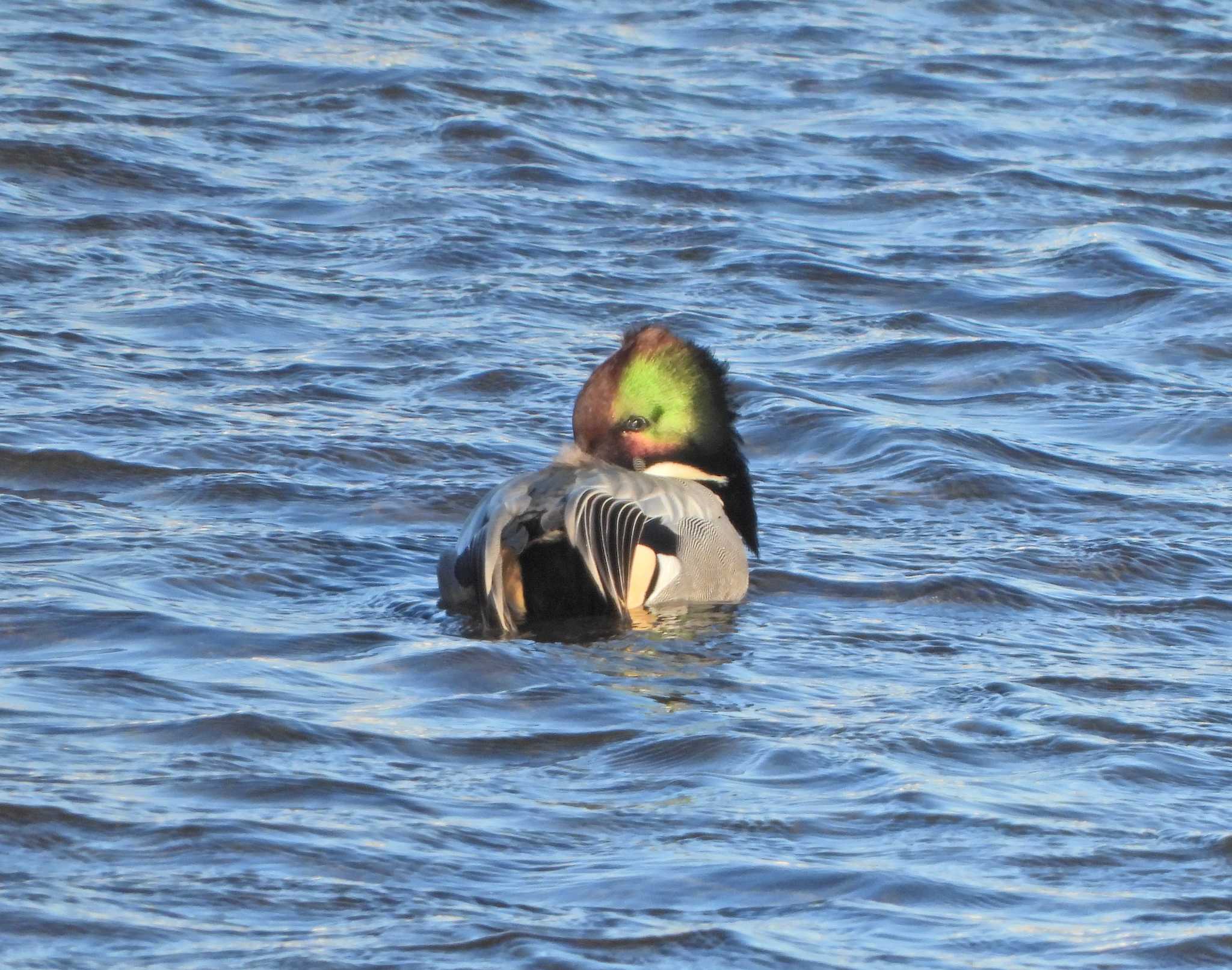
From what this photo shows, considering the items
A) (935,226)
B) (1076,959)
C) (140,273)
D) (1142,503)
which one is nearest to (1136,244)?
(935,226)

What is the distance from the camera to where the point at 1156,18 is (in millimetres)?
16297

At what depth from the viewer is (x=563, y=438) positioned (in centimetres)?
849

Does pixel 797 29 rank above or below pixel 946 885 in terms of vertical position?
above

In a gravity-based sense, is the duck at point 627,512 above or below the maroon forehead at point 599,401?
below

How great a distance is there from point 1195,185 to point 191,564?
7650 mm

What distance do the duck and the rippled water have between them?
4.7 inches

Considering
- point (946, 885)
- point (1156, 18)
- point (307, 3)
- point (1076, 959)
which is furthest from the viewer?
point (1156, 18)

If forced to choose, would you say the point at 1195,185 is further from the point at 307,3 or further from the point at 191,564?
the point at 191,564

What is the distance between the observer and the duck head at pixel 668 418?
7062mm

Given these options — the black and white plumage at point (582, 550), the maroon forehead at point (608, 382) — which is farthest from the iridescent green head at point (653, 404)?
the black and white plumage at point (582, 550)

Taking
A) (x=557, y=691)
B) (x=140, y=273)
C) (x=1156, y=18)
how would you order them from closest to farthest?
(x=557, y=691), (x=140, y=273), (x=1156, y=18)

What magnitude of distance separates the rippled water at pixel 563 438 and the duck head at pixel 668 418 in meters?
0.37

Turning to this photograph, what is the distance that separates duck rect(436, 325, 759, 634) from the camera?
250 inches

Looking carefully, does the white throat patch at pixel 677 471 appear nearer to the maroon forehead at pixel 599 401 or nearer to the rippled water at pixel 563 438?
the maroon forehead at pixel 599 401
